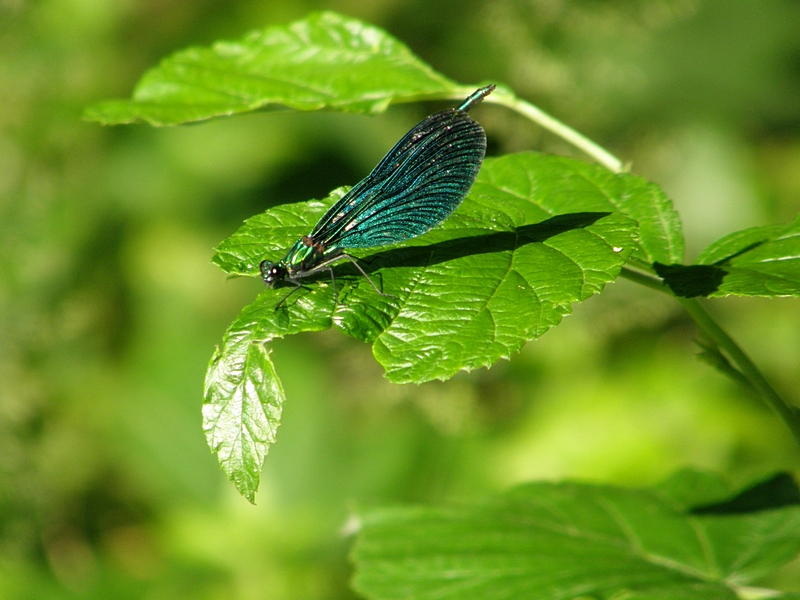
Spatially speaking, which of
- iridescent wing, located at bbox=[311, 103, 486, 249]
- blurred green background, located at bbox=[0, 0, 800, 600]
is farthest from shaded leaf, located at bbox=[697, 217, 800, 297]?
blurred green background, located at bbox=[0, 0, 800, 600]

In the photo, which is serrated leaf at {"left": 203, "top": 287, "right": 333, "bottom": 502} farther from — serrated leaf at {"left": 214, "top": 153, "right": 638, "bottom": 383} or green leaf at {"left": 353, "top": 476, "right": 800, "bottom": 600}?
green leaf at {"left": 353, "top": 476, "right": 800, "bottom": 600}

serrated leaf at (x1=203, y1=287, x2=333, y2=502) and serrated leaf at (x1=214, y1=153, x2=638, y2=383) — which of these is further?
serrated leaf at (x1=214, y1=153, x2=638, y2=383)

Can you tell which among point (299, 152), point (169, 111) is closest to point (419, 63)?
point (169, 111)

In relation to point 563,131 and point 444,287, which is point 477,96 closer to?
point 563,131

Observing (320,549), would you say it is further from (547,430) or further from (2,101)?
(2,101)

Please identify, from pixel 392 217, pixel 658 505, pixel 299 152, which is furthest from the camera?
pixel 299 152

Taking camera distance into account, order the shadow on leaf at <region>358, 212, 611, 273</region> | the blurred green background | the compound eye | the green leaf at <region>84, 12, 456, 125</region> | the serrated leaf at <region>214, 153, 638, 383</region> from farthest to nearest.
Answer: the blurred green background < the green leaf at <region>84, 12, 456, 125</region> < the compound eye < the shadow on leaf at <region>358, 212, 611, 273</region> < the serrated leaf at <region>214, 153, 638, 383</region>

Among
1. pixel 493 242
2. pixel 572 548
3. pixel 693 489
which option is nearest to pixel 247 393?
pixel 493 242

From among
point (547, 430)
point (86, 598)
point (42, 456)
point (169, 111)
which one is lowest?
point (86, 598)
